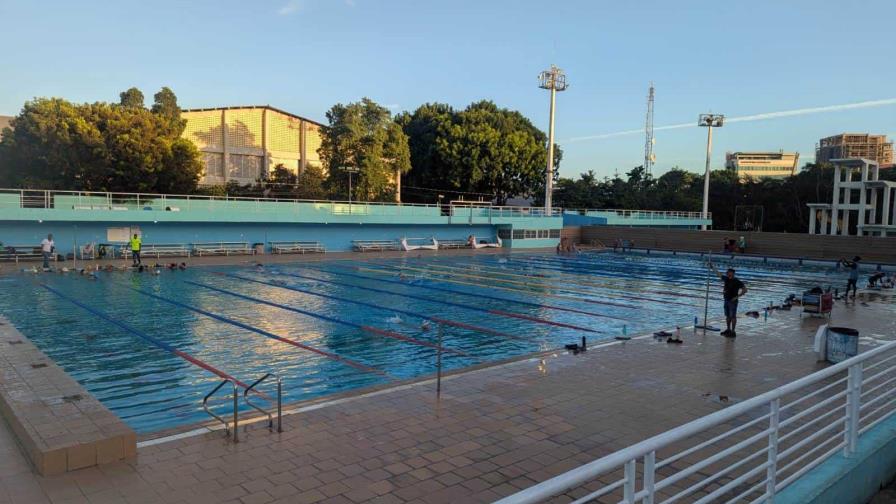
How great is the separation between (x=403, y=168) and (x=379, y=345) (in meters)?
35.1

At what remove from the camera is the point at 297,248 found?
3061cm

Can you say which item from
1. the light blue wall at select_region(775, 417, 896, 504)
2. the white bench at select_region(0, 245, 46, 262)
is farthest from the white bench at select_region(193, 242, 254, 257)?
the light blue wall at select_region(775, 417, 896, 504)

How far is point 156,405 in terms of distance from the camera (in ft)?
24.3

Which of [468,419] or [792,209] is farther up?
[792,209]

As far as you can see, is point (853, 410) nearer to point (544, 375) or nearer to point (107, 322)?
point (544, 375)

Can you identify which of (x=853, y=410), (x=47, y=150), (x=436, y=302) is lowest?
(x=436, y=302)

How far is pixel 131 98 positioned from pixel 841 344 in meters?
44.5

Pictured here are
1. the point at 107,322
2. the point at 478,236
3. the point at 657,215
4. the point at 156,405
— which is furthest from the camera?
the point at 657,215

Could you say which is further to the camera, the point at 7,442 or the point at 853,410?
the point at 7,442

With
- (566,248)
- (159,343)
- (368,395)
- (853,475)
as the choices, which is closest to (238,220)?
(159,343)

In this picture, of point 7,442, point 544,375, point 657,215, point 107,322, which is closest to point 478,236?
point 657,215

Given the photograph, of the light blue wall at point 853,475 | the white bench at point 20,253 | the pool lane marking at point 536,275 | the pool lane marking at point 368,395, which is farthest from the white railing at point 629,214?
the light blue wall at point 853,475

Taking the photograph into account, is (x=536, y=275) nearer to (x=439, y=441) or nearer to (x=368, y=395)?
(x=368, y=395)

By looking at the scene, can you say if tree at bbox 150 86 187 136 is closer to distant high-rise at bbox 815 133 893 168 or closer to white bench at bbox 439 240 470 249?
white bench at bbox 439 240 470 249
